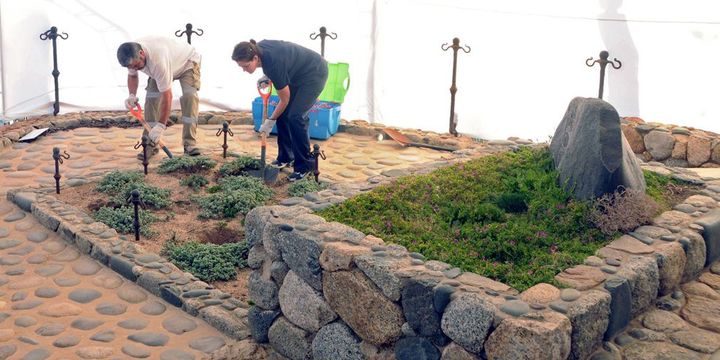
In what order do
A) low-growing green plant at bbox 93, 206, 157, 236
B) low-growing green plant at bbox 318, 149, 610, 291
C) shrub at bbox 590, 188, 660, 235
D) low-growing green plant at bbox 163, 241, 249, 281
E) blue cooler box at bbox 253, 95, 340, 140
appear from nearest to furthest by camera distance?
low-growing green plant at bbox 318, 149, 610, 291 < shrub at bbox 590, 188, 660, 235 < low-growing green plant at bbox 163, 241, 249, 281 < low-growing green plant at bbox 93, 206, 157, 236 < blue cooler box at bbox 253, 95, 340, 140

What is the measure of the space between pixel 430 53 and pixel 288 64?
3011 mm

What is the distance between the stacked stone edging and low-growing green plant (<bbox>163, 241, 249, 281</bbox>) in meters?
0.12

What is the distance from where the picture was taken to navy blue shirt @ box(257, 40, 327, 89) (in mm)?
8258

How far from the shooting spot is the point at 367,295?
17.0 ft

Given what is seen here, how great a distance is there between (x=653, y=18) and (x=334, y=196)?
4751 mm

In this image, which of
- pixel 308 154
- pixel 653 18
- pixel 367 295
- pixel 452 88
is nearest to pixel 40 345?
pixel 367 295

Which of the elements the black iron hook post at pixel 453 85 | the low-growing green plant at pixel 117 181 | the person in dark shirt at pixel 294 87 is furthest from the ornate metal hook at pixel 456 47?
the low-growing green plant at pixel 117 181

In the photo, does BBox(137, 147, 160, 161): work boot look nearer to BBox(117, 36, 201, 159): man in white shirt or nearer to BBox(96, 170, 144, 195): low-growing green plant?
BBox(117, 36, 201, 159): man in white shirt

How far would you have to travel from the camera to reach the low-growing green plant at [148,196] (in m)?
7.95

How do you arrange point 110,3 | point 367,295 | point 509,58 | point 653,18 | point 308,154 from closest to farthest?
point 367,295
point 308,154
point 653,18
point 509,58
point 110,3

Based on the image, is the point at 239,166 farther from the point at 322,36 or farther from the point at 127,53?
the point at 322,36

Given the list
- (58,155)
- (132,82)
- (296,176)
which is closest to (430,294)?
(296,176)

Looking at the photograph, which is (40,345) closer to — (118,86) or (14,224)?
(14,224)

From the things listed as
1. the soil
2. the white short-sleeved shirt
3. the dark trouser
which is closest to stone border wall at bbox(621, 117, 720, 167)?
the dark trouser
